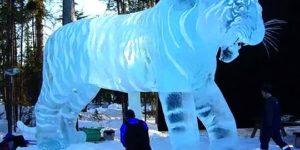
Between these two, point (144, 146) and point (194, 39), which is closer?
point (194, 39)

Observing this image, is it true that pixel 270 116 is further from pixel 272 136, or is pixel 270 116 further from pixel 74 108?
pixel 74 108

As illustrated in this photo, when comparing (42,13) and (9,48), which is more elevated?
(42,13)

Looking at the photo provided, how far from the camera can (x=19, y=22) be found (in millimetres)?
19297

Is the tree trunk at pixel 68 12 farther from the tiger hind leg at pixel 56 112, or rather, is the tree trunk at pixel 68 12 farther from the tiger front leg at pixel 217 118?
the tiger front leg at pixel 217 118

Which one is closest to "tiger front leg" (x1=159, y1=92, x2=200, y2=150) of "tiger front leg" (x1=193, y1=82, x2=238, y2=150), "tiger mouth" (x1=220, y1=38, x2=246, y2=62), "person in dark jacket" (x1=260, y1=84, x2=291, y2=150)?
"tiger front leg" (x1=193, y1=82, x2=238, y2=150)

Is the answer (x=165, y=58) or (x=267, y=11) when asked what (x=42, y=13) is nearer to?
(x=267, y=11)

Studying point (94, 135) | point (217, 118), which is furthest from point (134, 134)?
point (94, 135)

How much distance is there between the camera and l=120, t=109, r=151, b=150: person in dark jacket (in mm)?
6109

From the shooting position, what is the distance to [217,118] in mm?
5840

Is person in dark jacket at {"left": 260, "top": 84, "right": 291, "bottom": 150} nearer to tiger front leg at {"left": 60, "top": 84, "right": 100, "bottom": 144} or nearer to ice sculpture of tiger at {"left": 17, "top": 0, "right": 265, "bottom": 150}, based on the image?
ice sculpture of tiger at {"left": 17, "top": 0, "right": 265, "bottom": 150}

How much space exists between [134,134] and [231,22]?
177 cm

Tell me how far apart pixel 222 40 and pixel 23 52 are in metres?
17.5

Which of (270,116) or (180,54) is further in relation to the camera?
(270,116)

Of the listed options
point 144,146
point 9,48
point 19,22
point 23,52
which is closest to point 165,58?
point 144,146
